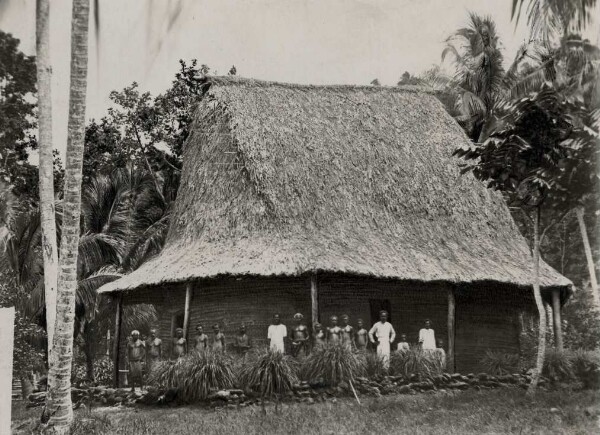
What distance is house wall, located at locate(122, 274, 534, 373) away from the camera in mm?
18078

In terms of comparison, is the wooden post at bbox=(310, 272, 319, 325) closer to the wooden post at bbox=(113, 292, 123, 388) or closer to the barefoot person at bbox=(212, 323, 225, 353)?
the barefoot person at bbox=(212, 323, 225, 353)

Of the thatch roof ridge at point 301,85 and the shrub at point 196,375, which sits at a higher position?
the thatch roof ridge at point 301,85

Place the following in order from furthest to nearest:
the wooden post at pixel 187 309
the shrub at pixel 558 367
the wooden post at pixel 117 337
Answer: the wooden post at pixel 117 337 < the wooden post at pixel 187 309 < the shrub at pixel 558 367

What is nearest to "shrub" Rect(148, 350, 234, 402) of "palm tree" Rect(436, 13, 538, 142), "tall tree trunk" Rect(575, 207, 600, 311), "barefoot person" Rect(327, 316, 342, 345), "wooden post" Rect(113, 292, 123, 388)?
"barefoot person" Rect(327, 316, 342, 345)

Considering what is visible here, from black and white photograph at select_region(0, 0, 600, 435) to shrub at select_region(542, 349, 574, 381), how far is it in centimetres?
5

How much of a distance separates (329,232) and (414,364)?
4062 millimetres

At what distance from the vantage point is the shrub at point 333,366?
14.3 m

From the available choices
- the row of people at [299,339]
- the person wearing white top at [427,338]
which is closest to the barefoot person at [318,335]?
the row of people at [299,339]

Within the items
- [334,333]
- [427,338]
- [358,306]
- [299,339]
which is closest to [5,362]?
[299,339]

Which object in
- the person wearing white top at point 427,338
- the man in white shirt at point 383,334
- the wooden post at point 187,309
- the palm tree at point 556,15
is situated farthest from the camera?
the wooden post at point 187,309

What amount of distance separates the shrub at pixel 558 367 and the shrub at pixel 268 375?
5.00 m

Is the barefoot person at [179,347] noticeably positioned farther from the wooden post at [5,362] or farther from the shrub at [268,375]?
the wooden post at [5,362]

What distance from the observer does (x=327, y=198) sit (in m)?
19.3

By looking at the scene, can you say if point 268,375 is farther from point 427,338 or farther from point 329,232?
point 329,232
